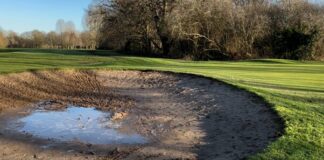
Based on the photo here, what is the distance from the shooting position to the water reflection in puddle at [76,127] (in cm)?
1098

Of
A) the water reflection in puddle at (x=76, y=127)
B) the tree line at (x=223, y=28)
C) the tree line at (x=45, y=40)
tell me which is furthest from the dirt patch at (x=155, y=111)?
the tree line at (x=45, y=40)

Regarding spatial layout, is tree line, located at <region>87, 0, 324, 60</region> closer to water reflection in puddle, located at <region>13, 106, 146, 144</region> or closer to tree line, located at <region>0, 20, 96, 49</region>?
water reflection in puddle, located at <region>13, 106, 146, 144</region>

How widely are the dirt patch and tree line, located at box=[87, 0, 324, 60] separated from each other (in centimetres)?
2203

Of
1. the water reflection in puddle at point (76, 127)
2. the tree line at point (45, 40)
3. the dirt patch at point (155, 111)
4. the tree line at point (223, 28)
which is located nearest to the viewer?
the dirt patch at point (155, 111)

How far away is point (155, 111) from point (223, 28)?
31.3 metres

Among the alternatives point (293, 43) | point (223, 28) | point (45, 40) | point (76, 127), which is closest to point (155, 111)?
point (76, 127)

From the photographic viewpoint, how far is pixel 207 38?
44.4 m

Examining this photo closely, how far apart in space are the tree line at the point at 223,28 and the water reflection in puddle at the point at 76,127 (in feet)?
92.0

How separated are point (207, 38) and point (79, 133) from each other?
111ft

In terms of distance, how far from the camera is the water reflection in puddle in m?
11.0

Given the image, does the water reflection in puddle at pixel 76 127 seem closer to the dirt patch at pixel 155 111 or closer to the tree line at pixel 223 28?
the dirt patch at pixel 155 111

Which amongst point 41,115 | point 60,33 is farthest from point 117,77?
point 60,33

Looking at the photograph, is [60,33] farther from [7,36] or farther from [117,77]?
[117,77]

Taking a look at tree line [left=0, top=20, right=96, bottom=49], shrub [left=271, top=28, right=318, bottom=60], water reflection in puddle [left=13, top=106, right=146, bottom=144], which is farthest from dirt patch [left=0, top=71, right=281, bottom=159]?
tree line [left=0, top=20, right=96, bottom=49]
